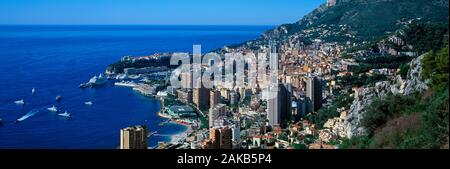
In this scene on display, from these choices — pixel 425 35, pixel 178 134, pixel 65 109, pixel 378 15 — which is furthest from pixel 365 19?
pixel 178 134

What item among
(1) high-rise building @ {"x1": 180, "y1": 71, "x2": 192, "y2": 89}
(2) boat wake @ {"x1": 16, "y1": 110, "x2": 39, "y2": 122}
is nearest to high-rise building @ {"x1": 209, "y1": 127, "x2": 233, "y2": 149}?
(2) boat wake @ {"x1": 16, "y1": 110, "x2": 39, "y2": 122}

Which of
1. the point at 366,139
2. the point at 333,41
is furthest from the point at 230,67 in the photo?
the point at 366,139

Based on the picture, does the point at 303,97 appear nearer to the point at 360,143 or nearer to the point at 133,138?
the point at 133,138

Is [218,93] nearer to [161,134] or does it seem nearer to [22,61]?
[161,134]

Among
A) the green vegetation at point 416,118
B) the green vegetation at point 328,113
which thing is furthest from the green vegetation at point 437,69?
the green vegetation at point 328,113

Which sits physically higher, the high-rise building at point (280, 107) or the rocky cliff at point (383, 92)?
the rocky cliff at point (383, 92)

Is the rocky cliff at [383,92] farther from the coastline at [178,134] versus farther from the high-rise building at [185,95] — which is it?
the high-rise building at [185,95]
